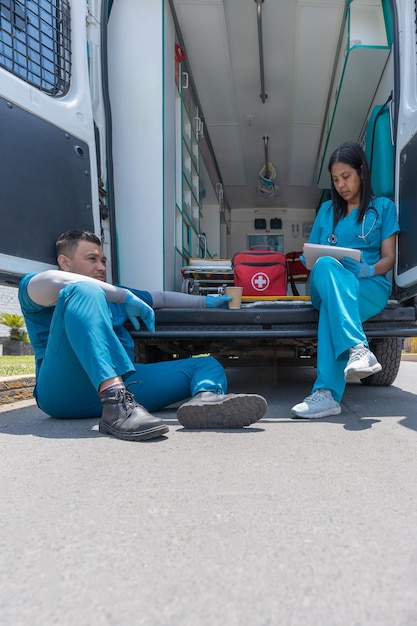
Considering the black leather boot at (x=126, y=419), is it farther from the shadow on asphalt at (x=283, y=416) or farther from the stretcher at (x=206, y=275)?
the stretcher at (x=206, y=275)

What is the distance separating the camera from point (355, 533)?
31.8 inches

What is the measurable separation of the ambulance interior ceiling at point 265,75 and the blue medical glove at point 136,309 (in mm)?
2794

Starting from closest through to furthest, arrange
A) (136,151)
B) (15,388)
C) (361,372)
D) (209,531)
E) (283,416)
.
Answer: (209,531), (361,372), (283,416), (15,388), (136,151)

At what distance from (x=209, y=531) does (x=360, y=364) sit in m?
1.13

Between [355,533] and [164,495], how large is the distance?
396 millimetres

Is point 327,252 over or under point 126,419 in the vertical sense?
over

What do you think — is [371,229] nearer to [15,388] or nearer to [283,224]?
[15,388]

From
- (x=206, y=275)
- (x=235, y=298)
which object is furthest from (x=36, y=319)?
(x=206, y=275)

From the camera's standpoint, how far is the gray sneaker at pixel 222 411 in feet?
5.30

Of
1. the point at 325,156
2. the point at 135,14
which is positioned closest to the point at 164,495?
the point at 135,14

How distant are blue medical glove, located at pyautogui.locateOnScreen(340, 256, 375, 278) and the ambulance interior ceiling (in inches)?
97.3

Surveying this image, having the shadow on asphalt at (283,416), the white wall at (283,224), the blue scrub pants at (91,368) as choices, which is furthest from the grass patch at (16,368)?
the white wall at (283,224)

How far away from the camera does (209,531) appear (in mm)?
825

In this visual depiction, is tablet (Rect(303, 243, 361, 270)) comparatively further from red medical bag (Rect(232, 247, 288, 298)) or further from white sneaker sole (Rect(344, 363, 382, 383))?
red medical bag (Rect(232, 247, 288, 298))
